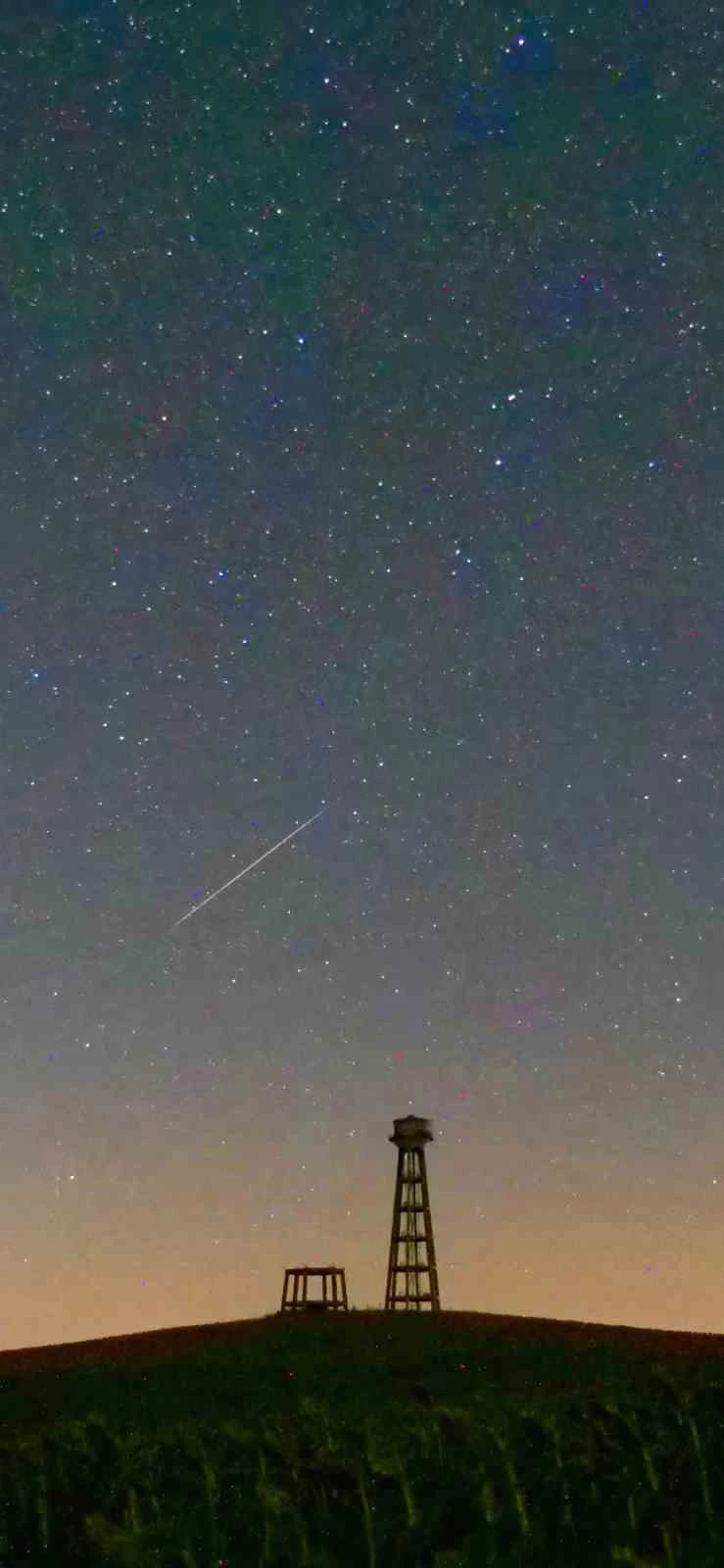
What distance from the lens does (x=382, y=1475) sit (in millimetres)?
11891

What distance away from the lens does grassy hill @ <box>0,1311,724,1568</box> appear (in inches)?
419

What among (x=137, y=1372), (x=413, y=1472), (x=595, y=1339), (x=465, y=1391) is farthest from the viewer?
(x=595, y=1339)

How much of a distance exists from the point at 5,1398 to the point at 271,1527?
397 inches

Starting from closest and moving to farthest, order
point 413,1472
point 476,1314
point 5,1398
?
point 413,1472
point 5,1398
point 476,1314

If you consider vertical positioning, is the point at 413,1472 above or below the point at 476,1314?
below

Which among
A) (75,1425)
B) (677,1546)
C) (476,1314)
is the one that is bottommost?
(677,1546)

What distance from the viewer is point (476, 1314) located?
27969mm

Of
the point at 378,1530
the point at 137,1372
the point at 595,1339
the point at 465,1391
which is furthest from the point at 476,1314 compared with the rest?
the point at 378,1530

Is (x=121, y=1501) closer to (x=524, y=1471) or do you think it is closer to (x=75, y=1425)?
(x=75, y=1425)

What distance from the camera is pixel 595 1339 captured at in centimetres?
2236

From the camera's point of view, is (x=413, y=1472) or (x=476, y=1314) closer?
(x=413, y=1472)

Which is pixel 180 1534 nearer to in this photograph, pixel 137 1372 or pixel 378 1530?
Result: pixel 378 1530

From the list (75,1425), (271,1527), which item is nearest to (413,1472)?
(271,1527)

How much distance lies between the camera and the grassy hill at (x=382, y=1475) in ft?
34.9
